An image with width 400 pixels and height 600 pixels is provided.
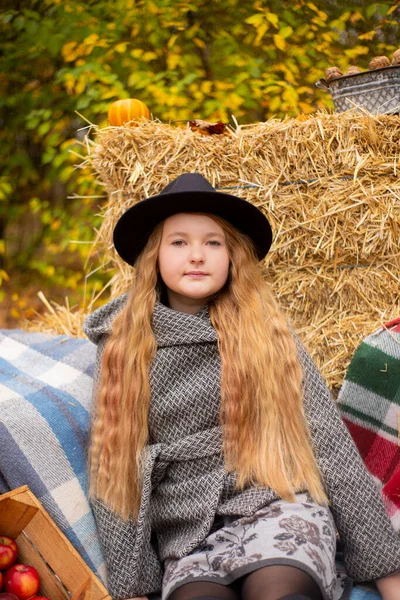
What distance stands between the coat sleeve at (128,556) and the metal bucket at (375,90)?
1.76 m

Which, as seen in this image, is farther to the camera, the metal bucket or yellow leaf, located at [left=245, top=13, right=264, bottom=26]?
yellow leaf, located at [left=245, top=13, right=264, bottom=26]

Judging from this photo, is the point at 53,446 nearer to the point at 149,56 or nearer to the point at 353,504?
the point at 353,504

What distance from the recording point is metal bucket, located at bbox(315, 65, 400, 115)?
8.81ft

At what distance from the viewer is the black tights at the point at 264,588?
1.62 metres

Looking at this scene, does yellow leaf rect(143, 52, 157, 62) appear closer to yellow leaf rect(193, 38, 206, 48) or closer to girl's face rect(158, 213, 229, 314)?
yellow leaf rect(193, 38, 206, 48)

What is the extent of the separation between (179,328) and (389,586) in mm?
981

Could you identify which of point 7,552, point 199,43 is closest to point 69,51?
point 199,43

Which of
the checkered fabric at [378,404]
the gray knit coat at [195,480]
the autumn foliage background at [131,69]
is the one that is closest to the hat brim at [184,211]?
the gray knit coat at [195,480]

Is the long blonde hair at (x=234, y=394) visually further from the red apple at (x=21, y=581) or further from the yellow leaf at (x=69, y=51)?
the yellow leaf at (x=69, y=51)

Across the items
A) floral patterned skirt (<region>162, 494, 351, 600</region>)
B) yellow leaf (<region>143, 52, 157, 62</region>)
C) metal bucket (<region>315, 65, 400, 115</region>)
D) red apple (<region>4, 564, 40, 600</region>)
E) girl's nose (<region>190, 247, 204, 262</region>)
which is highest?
metal bucket (<region>315, 65, 400, 115</region>)

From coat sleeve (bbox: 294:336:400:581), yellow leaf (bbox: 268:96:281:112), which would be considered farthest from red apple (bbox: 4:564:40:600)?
yellow leaf (bbox: 268:96:281:112)

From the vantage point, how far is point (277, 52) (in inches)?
189

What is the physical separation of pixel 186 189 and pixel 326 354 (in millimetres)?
965

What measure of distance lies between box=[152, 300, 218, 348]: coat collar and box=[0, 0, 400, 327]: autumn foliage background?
2681 mm
